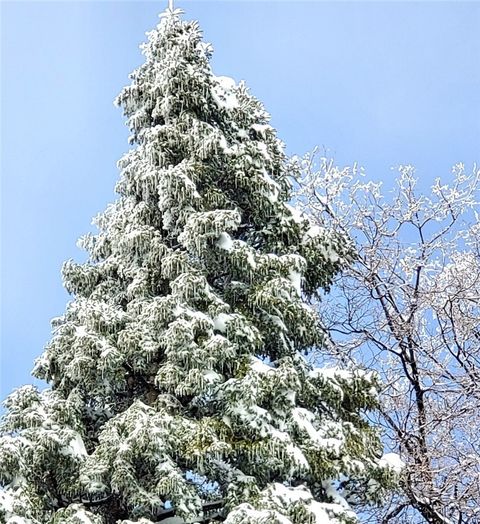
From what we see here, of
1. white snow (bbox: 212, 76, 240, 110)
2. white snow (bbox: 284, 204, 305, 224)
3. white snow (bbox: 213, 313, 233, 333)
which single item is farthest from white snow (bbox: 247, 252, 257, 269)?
white snow (bbox: 212, 76, 240, 110)

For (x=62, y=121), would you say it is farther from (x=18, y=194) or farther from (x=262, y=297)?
(x=262, y=297)

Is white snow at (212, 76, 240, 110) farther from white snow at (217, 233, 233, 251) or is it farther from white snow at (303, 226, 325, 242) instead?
white snow at (217, 233, 233, 251)

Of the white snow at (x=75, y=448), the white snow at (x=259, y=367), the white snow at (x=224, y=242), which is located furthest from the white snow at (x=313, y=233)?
the white snow at (x=75, y=448)

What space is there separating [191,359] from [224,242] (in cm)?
132

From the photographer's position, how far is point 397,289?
10.3 metres

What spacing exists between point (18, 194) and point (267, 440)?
25.8 ft

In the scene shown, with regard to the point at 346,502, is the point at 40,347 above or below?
above

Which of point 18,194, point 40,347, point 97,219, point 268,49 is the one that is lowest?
point 40,347

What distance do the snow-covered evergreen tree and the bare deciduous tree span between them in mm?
1550

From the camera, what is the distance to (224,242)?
7.65m

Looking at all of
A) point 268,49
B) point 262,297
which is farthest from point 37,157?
point 262,297

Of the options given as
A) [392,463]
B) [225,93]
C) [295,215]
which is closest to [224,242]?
[295,215]

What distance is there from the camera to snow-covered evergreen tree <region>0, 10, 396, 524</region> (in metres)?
6.54

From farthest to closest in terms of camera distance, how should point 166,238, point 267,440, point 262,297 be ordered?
point 166,238
point 262,297
point 267,440
